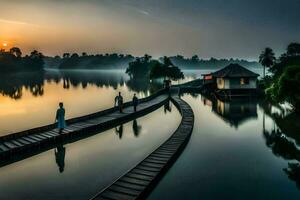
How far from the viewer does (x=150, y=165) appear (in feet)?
48.2

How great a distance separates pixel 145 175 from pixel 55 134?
1009 centimetres

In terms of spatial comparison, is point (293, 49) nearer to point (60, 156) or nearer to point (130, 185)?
point (60, 156)

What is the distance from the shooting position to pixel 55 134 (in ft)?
68.2

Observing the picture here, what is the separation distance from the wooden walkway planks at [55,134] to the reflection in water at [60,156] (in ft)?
2.42

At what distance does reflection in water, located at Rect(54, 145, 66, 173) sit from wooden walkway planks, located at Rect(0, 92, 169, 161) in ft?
2.42

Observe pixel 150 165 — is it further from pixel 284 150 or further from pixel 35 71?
pixel 35 71

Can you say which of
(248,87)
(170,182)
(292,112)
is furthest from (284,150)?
(248,87)

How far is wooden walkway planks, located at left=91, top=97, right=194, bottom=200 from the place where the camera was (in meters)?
11.3

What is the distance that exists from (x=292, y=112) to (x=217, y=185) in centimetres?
2357

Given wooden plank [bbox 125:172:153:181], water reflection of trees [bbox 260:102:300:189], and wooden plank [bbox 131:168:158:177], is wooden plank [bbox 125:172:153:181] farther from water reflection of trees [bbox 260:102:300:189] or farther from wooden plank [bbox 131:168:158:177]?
water reflection of trees [bbox 260:102:300:189]

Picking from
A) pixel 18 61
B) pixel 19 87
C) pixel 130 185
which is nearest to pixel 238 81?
pixel 130 185

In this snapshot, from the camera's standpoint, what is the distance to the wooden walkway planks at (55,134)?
1784 cm

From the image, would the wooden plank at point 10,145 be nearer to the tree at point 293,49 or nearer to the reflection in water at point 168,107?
the reflection in water at point 168,107

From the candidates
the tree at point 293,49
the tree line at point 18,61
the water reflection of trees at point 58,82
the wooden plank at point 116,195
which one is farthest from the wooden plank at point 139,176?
the tree line at point 18,61
